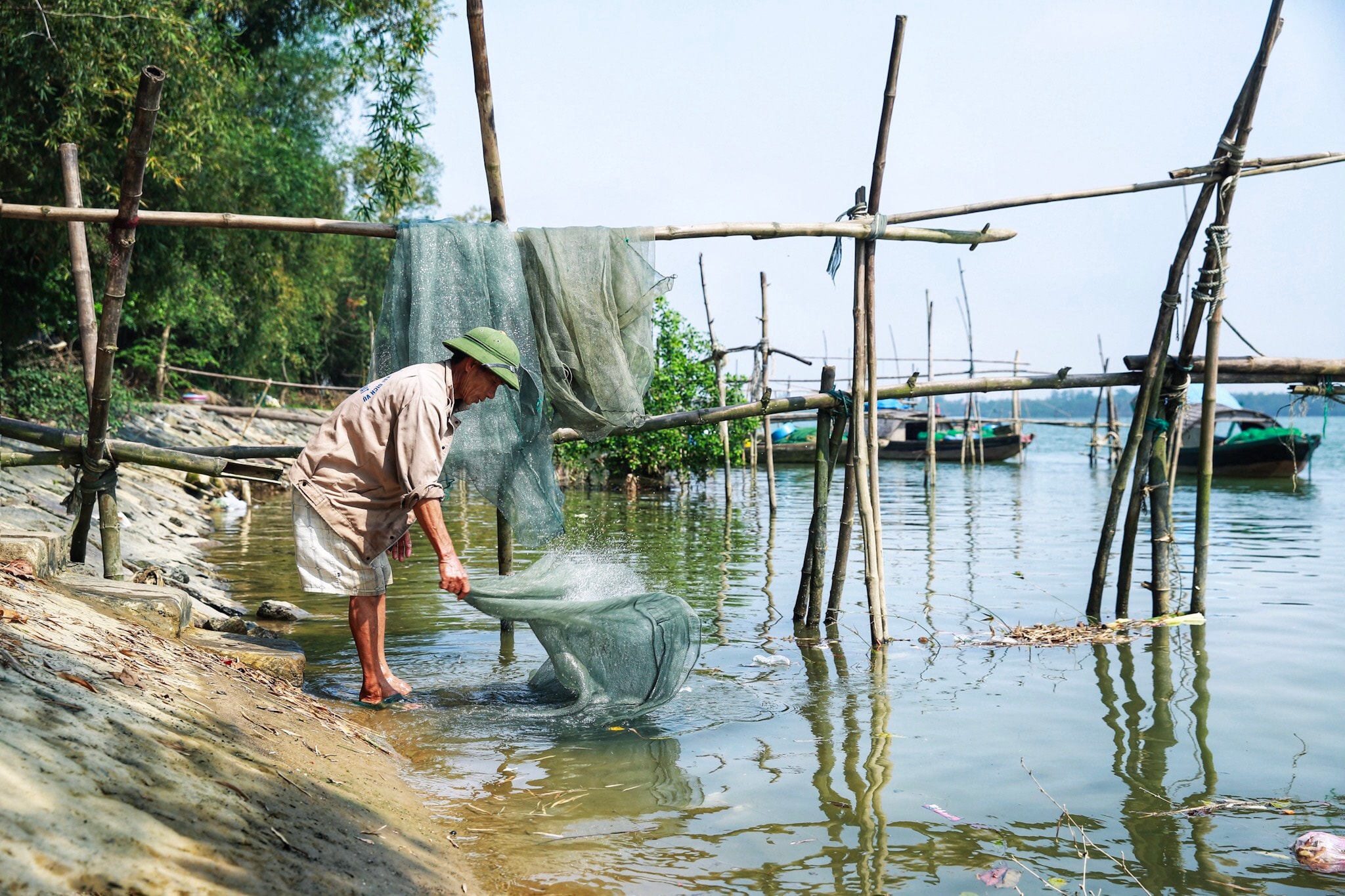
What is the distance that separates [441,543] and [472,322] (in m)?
1.18

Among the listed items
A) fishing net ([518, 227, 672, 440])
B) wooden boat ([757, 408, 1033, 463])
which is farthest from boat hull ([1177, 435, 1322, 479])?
fishing net ([518, 227, 672, 440])

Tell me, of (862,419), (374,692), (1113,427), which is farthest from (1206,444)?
(1113,427)

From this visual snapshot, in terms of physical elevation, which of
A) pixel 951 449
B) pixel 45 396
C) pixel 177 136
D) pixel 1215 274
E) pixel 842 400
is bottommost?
pixel 951 449

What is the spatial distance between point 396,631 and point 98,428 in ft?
7.64

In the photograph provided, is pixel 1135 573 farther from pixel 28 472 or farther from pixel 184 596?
pixel 28 472

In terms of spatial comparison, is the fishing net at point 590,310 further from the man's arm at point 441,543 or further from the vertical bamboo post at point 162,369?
the vertical bamboo post at point 162,369

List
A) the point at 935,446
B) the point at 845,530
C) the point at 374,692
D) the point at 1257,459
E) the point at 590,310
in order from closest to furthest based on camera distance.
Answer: the point at 374,692, the point at 590,310, the point at 845,530, the point at 1257,459, the point at 935,446

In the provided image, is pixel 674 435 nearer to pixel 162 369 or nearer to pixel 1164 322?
pixel 162 369

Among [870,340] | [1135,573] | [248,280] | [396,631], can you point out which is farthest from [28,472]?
[1135,573]

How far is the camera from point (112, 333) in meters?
4.66

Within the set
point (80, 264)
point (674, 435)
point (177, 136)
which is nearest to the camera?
point (80, 264)

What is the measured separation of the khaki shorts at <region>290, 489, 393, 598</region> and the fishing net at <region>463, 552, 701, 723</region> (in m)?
0.46

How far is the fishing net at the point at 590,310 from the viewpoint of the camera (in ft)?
16.0

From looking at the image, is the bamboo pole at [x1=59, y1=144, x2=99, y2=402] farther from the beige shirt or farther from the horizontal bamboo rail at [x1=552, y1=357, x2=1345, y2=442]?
the horizontal bamboo rail at [x1=552, y1=357, x2=1345, y2=442]
